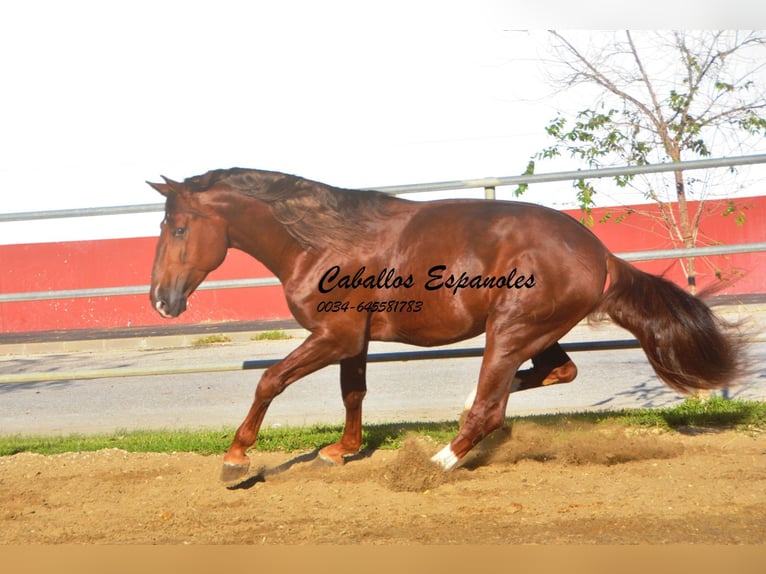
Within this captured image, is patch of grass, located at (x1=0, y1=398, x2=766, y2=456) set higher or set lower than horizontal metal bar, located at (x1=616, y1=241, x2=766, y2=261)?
lower

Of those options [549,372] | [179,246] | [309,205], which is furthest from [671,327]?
[179,246]

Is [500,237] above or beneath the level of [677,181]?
beneath

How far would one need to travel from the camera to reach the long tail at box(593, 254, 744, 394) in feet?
16.1

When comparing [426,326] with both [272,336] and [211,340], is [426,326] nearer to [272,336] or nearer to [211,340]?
[272,336]

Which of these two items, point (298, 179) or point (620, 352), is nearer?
point (298, 179)

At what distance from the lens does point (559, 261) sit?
4703mm

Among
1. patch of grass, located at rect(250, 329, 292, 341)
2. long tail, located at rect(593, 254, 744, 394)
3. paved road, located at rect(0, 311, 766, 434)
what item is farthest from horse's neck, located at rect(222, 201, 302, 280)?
patch of grass, located at rect(250, 329, 292, 341)

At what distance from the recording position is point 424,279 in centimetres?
481

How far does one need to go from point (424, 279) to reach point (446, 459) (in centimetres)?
97

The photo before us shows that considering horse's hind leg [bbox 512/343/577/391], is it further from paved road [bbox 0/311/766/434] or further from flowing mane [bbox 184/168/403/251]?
flowing mane [bbox 184/168/403/251]

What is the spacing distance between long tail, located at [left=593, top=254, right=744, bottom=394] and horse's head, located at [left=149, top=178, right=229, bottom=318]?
7.35 feet

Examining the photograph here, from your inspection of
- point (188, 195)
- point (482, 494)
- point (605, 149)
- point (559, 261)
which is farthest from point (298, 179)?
point (605, 149)

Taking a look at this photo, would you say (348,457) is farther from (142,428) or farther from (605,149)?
(605,149)

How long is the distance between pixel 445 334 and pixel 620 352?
716 cm
